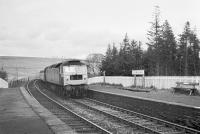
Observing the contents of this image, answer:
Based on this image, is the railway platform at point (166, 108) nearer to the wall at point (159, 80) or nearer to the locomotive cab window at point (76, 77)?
the locomotive cab window at point (76, 77)

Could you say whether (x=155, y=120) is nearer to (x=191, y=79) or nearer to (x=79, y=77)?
(x=191, y=79)

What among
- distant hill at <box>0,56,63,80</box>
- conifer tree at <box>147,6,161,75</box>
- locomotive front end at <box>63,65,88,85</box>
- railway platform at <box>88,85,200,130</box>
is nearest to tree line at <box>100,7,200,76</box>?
conifer tree at <box>147,6,161,75</box>

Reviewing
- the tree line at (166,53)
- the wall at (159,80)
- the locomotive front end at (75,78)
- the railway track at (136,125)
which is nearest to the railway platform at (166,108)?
the railway track at (136,125)

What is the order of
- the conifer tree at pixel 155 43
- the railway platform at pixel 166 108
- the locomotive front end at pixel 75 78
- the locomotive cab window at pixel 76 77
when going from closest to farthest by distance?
1. the railway platform at pixel 166 108
2. the locomotive front end at pixel 75 78
3. the locomotive cab window at pixel 76 77
4. the conifer tree at pixel 155 43

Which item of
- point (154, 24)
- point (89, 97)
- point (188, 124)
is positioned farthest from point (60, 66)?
point (154, 24)

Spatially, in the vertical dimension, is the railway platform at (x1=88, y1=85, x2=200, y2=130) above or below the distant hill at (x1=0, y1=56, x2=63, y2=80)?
below

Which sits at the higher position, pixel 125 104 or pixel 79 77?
pixel 79 77

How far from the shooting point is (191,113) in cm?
1102

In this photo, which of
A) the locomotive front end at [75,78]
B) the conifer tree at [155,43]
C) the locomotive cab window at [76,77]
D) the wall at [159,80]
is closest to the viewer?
the wall at [159,80]

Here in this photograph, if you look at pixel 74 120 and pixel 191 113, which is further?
pixel 74 120

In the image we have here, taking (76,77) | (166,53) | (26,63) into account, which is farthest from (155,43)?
(26,63)

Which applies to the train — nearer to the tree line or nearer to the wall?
the wall

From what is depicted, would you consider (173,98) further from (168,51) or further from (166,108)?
(168,51)

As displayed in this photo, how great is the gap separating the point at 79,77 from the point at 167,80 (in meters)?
7.93
